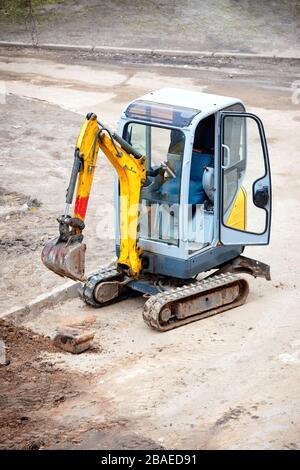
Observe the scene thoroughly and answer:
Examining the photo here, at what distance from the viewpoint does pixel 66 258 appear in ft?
32.9

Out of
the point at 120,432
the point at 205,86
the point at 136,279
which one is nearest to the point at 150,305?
the point at 136,279

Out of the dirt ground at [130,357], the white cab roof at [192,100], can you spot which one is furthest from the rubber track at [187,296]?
the white cab roof at [192,100]

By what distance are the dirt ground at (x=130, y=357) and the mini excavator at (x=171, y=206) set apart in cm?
Result: 33

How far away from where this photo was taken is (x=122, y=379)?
9.37 metres

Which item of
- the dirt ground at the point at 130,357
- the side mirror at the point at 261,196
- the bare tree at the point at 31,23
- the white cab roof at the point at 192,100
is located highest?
the white cab roof at the point at 192,100

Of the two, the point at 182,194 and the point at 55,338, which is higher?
the point at 182,194

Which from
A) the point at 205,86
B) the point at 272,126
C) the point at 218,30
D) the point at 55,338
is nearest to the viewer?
the point at 55,338

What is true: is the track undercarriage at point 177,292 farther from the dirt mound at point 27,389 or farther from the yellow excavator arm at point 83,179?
the dirt mound at point 27,389

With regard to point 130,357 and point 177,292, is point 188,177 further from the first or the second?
point 130,357

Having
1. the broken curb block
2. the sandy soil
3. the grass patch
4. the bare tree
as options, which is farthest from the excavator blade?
the grass patch

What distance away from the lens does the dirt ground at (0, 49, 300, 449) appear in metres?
8.34

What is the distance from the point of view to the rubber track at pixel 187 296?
34.1 feet

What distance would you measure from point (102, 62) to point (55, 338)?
584 inches
